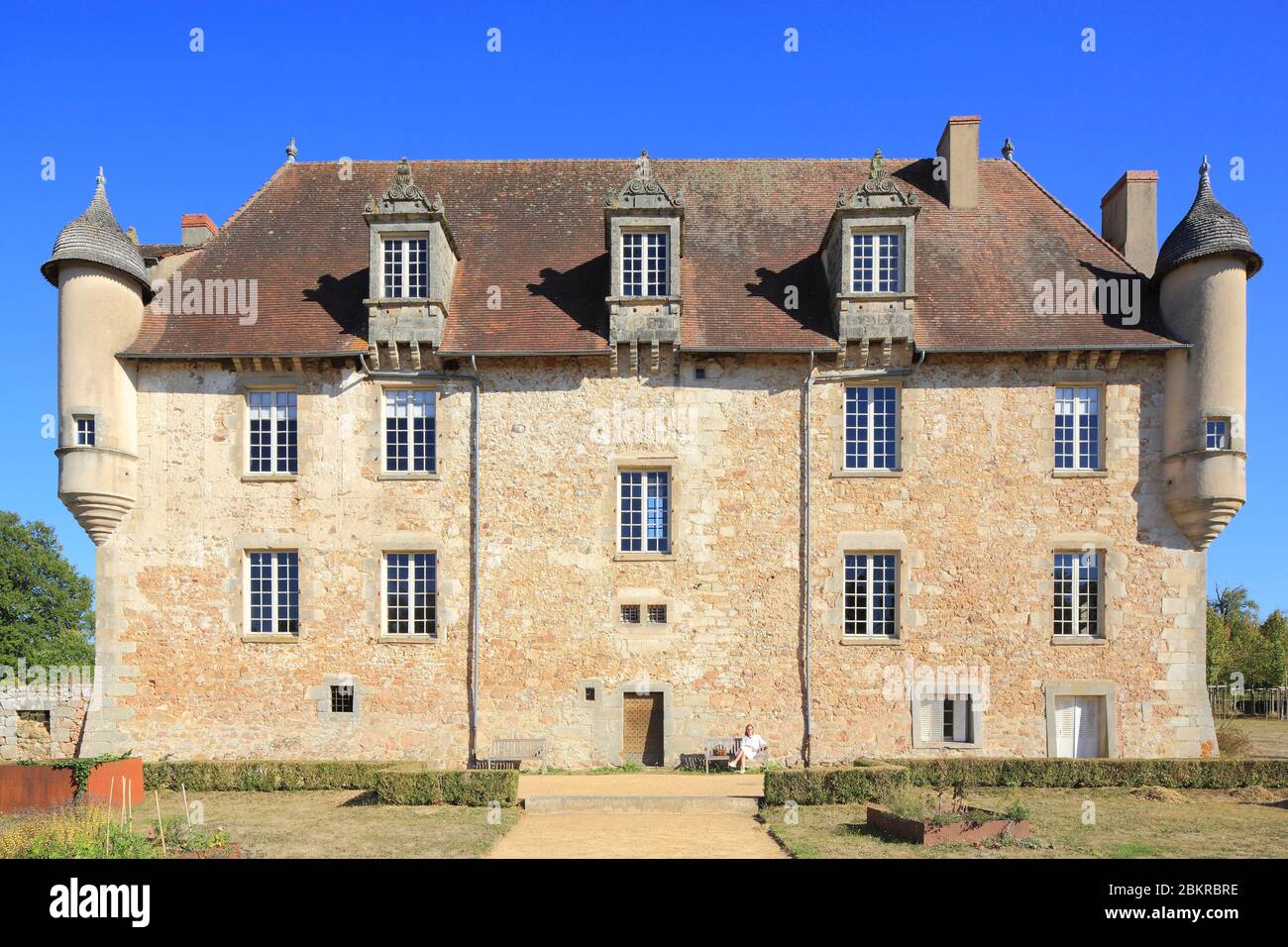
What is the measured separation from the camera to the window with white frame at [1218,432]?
22.0 metres

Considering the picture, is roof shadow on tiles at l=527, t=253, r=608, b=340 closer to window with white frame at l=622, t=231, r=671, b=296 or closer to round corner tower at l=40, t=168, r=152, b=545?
window with white frame at l=622, t=231, r=671, b=296

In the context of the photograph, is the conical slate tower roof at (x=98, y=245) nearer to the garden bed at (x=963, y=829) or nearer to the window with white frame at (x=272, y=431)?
Answer: the window with white frame at (x=272, y=431)

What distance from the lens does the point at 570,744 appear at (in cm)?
2222

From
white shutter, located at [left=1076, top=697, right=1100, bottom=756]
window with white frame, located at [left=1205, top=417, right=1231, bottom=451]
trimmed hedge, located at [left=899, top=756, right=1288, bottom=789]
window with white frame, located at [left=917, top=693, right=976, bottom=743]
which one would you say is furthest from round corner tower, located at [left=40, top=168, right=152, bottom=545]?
window with white frame, located at [left=1205, top=417, right=1231, bottom=451]

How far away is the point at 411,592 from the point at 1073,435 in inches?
622

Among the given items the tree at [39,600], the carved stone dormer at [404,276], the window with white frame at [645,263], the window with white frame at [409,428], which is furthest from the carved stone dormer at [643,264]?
the tree at [39,600]

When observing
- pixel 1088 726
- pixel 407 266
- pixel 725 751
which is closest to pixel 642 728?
pixel 725 751

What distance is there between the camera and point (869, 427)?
23031mm

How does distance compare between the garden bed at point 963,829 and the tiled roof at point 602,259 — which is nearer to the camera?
the garden bed at point 963,829

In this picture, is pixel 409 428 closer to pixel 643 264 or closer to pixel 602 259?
pixel 602 259

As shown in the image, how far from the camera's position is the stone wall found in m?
22.2

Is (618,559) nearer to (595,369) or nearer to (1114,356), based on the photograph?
(595,369)

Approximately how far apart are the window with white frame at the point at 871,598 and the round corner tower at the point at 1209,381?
6.59m
